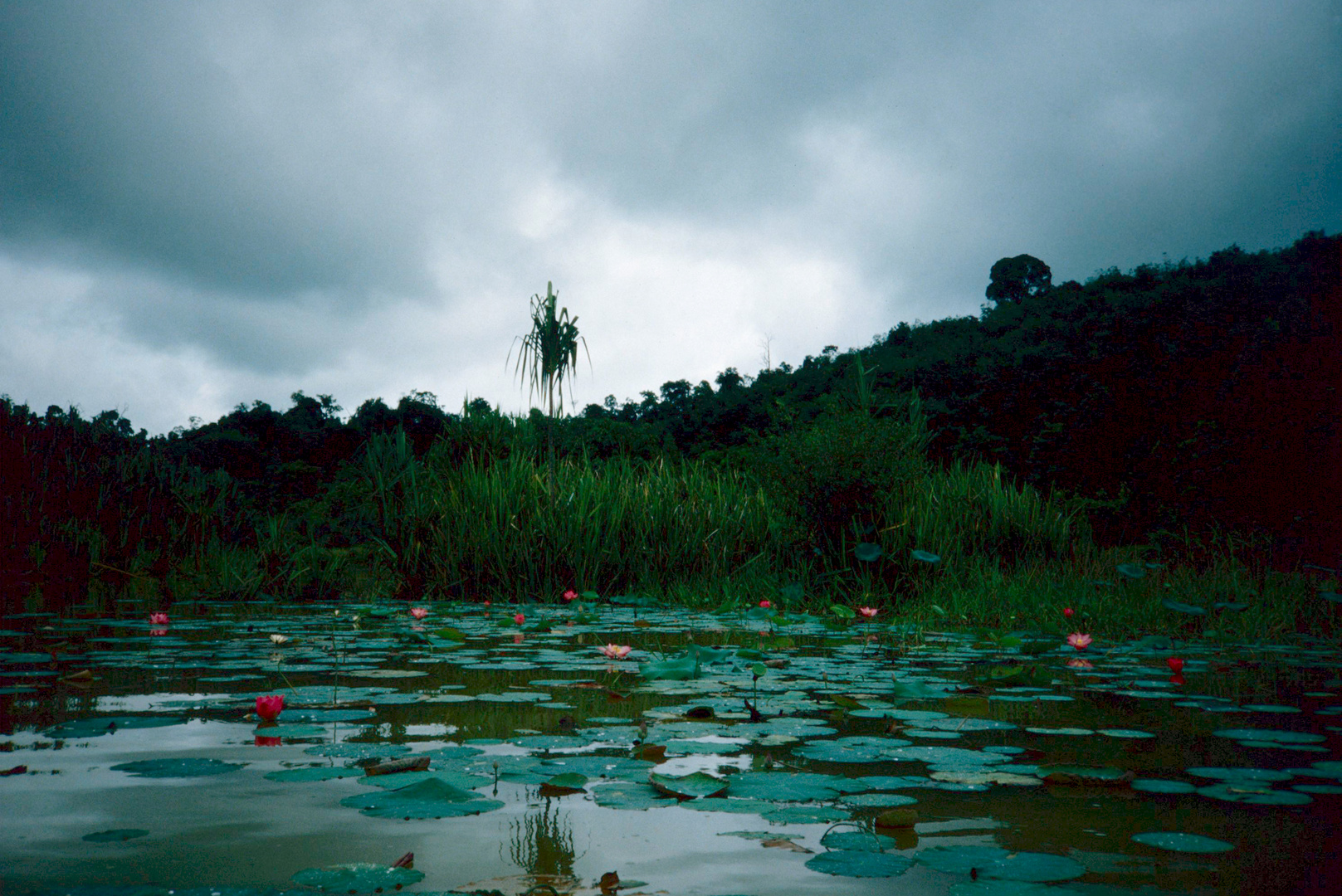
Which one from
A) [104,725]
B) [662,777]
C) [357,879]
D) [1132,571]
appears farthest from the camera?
[1132,571]

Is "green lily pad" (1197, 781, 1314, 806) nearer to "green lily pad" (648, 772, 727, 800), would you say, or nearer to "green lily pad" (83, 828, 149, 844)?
"green lily pad" (648, 772, 727, 800)

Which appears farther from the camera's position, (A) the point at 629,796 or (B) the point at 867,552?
(B) the point at 867,552

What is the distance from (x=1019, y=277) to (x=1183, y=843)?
119ft

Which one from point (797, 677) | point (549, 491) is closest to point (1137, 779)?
point (797, 677)

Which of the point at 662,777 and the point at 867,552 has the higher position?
the point at 867,552

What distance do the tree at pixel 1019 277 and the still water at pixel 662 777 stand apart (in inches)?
1306

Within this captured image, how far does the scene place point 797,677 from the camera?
2758 mm

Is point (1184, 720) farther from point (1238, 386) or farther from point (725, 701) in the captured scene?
point (1238, 386)

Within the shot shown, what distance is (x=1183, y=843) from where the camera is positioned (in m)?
1.15

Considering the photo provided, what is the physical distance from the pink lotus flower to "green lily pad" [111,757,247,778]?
0.26 m

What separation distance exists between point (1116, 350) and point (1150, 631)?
7608 millimetres

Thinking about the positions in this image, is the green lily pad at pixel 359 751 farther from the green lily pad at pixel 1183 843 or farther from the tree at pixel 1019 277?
the tree at pixel 1019 277

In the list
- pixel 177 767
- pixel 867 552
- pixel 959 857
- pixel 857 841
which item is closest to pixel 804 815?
pixel 857 841

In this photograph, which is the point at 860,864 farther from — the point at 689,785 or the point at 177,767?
the point at 177,767
